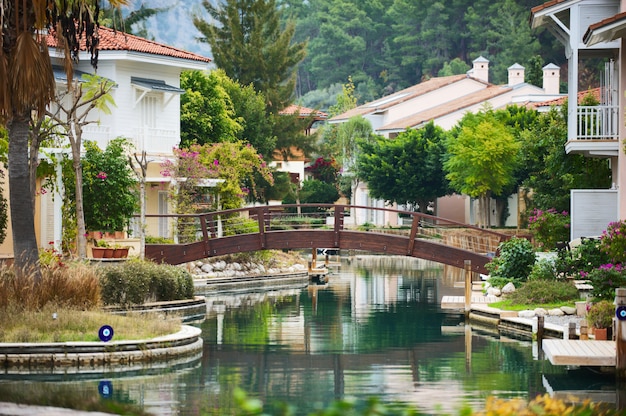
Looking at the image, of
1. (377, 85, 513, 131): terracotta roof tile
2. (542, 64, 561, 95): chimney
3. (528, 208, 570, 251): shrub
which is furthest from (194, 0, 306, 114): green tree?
(528, 208, 570, 251): shrub

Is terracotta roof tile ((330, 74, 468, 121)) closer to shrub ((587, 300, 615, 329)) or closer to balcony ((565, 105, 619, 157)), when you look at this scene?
balcony ((565, 105, 619, 157))

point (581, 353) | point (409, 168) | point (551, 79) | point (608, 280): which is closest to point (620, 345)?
point (581, 353)

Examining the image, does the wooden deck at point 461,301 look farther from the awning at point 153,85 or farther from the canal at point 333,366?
the awning at point 153,85

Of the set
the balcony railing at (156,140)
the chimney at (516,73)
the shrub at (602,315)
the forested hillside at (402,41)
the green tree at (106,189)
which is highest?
the forested hillside at (402,41)

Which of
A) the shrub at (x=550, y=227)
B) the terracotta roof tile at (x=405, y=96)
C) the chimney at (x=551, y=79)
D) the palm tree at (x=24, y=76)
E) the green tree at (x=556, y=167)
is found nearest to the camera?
the palm tree at (x=24, y=76)

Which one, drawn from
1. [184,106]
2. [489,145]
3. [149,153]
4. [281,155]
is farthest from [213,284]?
[281,155]

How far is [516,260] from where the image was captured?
32656 mm

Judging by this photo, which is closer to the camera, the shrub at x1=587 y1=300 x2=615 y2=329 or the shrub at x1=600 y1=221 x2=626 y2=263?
the shrub at x1=587 y1=300 x2=615 y2=329

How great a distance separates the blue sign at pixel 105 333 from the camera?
2166cm

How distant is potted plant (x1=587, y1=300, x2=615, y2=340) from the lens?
73.1 ft

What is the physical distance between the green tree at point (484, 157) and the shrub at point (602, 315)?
33.3 m

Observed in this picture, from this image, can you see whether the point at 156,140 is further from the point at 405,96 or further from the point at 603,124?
the point at 405,96

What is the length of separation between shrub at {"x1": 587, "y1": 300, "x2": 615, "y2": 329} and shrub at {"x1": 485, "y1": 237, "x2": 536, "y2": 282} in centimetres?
963

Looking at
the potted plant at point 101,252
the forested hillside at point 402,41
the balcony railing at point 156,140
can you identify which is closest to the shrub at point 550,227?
the potted plant at point 101,252
